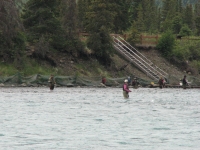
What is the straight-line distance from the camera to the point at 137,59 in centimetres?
8962

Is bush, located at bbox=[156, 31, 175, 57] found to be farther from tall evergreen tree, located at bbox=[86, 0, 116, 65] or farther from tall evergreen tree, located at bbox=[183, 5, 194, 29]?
tall evergreen tree, located at bbox=[183, 5, 194, 29]

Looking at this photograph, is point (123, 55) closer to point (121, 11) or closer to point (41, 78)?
point (121, 11)

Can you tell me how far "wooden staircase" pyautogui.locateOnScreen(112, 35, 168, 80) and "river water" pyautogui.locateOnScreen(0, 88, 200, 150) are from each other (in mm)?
35671

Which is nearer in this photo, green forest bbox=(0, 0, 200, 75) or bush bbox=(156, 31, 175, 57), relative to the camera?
green forest bbox=(0, 0, 200, 75)

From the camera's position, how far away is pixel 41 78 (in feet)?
230

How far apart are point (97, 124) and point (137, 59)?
56464mm

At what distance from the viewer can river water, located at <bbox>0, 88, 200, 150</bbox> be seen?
2648 centimetres

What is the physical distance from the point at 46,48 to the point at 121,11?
26346mm

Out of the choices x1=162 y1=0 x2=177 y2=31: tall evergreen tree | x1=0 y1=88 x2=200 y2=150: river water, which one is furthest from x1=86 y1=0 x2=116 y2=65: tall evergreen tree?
x1=162 y1=0 x2=177 y2=31: tall evergreen tree

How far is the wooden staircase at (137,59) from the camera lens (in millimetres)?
86438

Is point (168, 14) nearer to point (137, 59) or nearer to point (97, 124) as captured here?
point (137, 59)

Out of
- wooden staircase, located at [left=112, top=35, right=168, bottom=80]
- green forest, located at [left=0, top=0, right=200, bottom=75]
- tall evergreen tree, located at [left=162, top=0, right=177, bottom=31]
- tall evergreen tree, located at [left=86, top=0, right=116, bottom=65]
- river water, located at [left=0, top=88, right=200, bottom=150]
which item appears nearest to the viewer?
river water, located at [left=0, top=88, right=200, bottom=150]

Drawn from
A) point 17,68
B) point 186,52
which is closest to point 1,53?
point 17,68

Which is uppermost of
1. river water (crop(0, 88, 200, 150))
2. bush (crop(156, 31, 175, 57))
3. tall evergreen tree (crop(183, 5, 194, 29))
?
tall evergreen tree (crop(183, 5, 194, 29))
